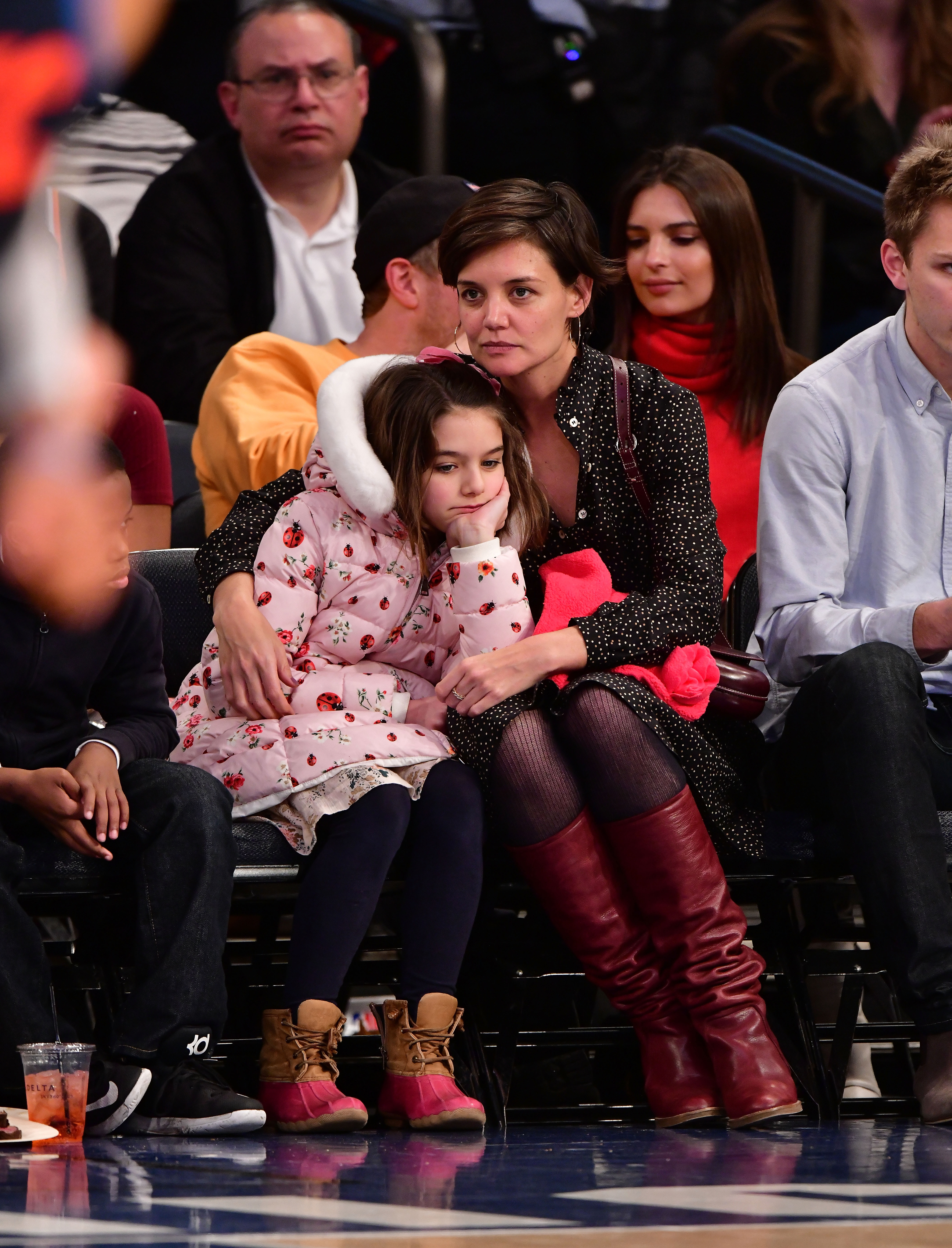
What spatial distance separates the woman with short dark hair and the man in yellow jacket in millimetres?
484

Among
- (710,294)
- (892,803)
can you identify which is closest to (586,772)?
(892,803)

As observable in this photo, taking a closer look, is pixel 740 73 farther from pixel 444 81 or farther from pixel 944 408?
pixel 944 408

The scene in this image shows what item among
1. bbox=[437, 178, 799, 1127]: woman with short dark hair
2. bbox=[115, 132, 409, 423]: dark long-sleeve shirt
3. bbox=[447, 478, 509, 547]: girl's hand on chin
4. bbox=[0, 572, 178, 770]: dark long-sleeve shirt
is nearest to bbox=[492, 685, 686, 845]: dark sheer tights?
bbox=[437, 178, 799, 1127]: woman with short dark hair

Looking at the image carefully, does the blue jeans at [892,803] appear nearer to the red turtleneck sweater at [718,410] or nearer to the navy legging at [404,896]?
the navy legging at [404,896]

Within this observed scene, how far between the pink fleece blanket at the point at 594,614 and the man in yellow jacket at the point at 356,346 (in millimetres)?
652

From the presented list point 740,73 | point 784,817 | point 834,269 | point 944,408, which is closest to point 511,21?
point 740,73

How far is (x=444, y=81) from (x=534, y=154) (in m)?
0.28

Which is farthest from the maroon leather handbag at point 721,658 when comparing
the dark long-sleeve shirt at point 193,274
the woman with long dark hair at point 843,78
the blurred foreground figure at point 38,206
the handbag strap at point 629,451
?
the woman with long dark hair at point 843,78

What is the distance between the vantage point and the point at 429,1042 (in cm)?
194

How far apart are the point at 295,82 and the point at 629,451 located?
5.56 ft

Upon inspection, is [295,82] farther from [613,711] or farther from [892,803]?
[892,803]

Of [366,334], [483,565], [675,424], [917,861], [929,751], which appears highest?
[366,334]

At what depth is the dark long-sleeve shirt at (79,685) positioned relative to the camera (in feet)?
6.93

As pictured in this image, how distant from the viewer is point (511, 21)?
155 inches
